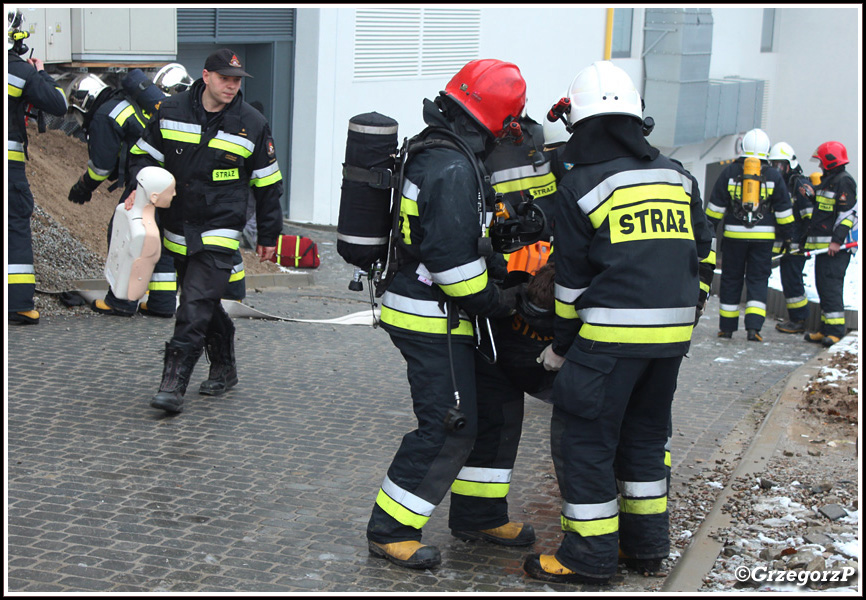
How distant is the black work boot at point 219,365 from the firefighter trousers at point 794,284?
795 centimetres

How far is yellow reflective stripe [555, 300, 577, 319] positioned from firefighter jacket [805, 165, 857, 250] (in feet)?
27.6

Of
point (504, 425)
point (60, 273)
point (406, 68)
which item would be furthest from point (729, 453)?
point (406, 68)

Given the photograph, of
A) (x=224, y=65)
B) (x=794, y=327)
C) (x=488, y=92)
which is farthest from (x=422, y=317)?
(x=794, y=327)

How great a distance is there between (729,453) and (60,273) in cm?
626

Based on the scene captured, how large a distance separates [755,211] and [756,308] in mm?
1183

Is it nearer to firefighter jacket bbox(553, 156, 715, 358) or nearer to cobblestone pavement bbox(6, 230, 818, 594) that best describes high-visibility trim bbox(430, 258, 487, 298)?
firefighter jacket bbox(553, 156, 715, 358)

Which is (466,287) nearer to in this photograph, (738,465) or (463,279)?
(463,279)

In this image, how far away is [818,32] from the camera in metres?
29.4

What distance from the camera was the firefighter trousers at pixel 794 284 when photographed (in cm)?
1234

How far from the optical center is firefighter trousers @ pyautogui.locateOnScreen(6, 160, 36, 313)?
779cm

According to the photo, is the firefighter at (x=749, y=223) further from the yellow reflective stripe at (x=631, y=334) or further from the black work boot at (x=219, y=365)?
the yellow reflective stripe at (x=631, y=334)

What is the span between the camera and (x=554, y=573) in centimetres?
421

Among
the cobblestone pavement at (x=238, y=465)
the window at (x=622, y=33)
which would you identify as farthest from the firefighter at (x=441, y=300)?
the window at (x=622, y=33)

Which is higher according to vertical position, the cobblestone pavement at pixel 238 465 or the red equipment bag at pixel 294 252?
the red equipment bag at pixel 294 252
